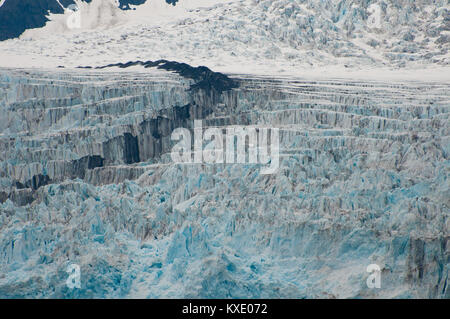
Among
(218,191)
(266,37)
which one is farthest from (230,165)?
(266,37)

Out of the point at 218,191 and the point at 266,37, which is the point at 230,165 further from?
the point at 266,37

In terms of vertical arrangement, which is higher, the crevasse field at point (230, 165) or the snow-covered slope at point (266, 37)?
the snow-covered slope at point (266, 37)

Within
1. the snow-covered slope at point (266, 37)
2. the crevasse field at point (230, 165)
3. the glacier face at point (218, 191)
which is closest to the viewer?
the glacier face at point (218, 191)

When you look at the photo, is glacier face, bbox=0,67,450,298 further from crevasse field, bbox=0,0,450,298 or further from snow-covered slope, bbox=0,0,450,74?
snow-covered slope, bbox=0,0,450,74

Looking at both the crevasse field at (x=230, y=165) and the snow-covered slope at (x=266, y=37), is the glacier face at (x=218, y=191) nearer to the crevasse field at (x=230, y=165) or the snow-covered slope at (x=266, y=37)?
the crevasse field at (x=230, y=165)

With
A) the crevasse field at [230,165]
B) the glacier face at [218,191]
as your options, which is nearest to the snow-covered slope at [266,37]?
the crevasse field at [230,165]

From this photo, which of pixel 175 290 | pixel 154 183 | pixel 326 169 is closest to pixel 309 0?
pixel 326 169
